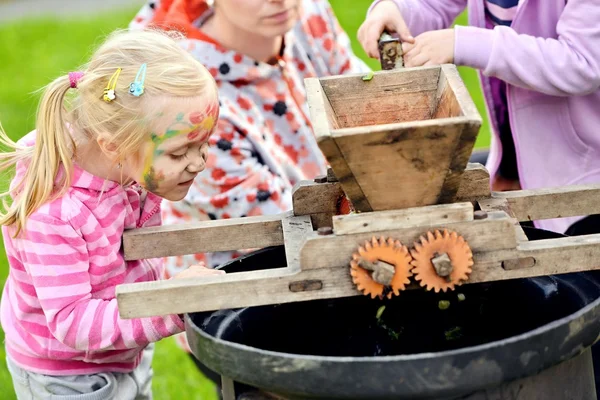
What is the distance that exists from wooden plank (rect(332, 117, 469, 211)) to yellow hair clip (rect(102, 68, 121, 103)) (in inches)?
24.8

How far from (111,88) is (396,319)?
0.88 metres

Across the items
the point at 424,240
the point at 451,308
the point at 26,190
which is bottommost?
the point at 451,308

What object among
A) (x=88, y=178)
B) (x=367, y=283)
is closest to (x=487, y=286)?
(x=367, y=283)

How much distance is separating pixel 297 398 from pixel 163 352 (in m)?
2.32

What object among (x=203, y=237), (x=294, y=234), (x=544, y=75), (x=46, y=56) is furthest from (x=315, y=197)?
(x=46, y=56)

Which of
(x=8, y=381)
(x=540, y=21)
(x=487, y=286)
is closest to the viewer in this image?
(x=487, y=286)

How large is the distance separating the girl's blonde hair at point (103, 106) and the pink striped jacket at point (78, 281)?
0.05 metres

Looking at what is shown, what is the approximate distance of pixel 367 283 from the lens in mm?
1842

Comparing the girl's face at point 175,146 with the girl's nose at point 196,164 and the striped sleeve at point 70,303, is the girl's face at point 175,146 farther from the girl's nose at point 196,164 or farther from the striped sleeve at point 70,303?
the striped sleeve at point 70,303

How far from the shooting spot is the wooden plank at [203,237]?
2.25 meters

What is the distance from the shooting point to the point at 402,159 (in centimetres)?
179

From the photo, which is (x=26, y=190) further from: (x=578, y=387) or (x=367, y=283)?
(x=578, y=387)

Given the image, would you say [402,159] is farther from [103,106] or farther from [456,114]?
[103,106]

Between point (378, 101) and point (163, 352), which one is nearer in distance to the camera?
point (378, 101)
